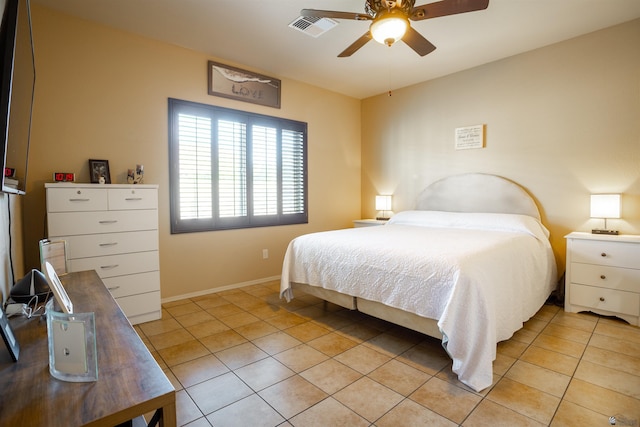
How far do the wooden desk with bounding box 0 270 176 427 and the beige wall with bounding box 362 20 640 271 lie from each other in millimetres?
3952

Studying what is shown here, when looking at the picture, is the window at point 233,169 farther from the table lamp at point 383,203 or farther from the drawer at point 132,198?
the table lamp at point 383,203

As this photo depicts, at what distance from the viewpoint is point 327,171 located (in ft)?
16.1

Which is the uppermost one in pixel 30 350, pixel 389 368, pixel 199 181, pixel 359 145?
pixel 359 145

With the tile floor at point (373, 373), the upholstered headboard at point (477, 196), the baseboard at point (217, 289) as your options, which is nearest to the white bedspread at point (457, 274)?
the tile floor at point (373, 373)

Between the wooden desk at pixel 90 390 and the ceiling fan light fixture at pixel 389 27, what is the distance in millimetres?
2243

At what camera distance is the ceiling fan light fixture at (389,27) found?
210cm

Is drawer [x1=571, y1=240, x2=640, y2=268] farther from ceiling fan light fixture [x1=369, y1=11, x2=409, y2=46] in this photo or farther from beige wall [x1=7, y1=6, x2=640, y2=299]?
ceiling fan light fixture [x1=369, y1=11, x2=409, y2=46]

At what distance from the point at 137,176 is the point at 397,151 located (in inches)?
136

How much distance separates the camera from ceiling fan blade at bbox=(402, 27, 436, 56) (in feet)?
7.63

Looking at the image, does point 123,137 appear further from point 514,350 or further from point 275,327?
point 514,350

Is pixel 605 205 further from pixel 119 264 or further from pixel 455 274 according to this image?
pixel 119 264

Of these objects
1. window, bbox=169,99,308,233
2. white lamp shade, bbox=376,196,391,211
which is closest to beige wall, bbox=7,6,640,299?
window, bbox=169,99,308,233

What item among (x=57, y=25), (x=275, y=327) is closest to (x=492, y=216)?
(x=275, y=327)

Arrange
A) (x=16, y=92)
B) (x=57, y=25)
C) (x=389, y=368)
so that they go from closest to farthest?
1. (x=16, y=92)
2. (x=389, y=368)
3. (x=57, y=25)
